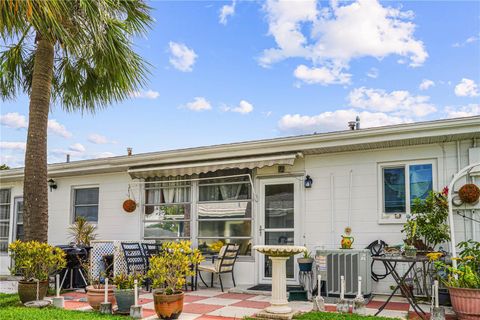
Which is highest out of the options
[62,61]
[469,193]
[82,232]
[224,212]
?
[62,61]

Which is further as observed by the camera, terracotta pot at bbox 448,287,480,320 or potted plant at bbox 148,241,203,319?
potted plant at bbox 148,241,203,319

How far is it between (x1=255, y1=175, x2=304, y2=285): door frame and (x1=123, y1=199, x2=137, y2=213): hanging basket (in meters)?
2.99

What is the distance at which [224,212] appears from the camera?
922cm

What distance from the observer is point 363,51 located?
38.1ft

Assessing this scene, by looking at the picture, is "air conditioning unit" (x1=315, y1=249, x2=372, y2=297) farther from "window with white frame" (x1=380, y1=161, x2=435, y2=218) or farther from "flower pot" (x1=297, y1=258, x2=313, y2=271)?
→ "window with white frame" (x1=380, y1=161, x2=435, y2=218)

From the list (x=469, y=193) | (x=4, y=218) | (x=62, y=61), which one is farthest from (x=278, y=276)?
(x=4, y=218)

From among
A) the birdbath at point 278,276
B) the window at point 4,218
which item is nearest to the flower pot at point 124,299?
the birdbath at point 278,276

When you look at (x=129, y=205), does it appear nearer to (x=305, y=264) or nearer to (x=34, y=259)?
(x=34, y=259)

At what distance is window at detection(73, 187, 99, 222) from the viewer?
434 inches

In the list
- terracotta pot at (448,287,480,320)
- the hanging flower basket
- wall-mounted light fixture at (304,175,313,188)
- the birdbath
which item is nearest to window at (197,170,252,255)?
wall-mounted light fixture at (304,175,313,188)

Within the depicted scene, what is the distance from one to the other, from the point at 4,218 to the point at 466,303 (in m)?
12.0

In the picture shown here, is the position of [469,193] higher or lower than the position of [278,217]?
higher

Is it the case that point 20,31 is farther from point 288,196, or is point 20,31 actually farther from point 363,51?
point 363,51

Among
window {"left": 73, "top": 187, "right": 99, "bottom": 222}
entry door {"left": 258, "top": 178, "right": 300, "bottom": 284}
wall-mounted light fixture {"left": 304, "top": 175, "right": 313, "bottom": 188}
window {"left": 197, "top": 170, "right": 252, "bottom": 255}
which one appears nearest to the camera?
wall-mounted light fixture {"left": 304, "top": 175, "right": 313, "bottom": 188}
